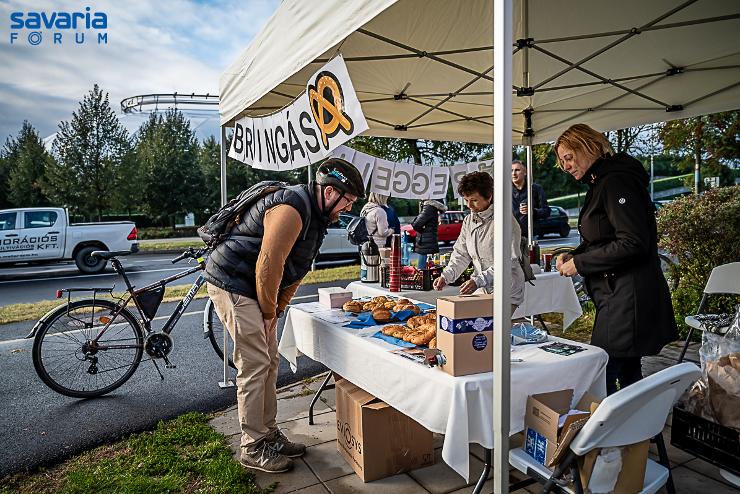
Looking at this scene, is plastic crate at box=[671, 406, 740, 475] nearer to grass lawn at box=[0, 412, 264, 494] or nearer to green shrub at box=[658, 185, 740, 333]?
grass lawn at box=[0, 412, 264, 494]

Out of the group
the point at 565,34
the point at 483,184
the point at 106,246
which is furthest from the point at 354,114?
the point at 106,246

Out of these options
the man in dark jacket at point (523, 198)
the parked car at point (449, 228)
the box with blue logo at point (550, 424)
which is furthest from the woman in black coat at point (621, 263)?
the parked car at point (449, 228)

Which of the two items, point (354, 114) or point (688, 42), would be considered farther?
point (688, 42)

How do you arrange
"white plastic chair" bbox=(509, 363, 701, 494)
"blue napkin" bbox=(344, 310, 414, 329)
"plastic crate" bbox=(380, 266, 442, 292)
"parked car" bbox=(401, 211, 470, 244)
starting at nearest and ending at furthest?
"white plastic chair" bbox=(509, 363, 701, 494) < "blue napkin" bbox=(344, 310, 414, 329) < "plastic crate" bbox=(380, 266, 442, 292) < "parked car" bbox=(401, 211, 470, 244)

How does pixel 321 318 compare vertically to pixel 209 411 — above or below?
above

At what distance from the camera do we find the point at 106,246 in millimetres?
12906

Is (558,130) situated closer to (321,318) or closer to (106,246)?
(321,318)

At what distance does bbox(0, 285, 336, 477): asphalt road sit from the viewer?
3346mm

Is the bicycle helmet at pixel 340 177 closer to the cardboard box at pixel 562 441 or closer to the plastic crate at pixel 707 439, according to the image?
the cardboard box at pixel 562 441

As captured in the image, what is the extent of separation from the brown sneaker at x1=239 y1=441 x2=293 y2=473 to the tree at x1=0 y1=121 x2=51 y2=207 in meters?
31.9

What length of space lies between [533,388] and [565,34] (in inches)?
106

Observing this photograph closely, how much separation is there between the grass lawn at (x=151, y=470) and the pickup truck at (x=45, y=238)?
34.8 ft

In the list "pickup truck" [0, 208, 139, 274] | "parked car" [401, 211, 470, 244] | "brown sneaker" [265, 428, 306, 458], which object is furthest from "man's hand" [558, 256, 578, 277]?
"parked car" [401, 211, 470, 244]

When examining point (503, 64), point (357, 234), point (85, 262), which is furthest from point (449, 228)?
point (503, 64)
